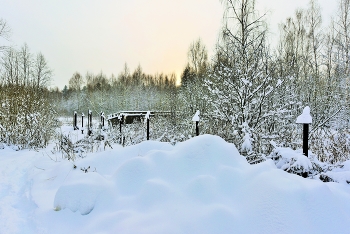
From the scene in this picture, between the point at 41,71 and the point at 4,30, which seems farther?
the point at 41,71

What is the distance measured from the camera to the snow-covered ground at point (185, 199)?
2066 millimetres

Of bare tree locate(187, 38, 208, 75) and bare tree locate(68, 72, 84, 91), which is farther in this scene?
bare tree locate(68, 72, 84, 91)

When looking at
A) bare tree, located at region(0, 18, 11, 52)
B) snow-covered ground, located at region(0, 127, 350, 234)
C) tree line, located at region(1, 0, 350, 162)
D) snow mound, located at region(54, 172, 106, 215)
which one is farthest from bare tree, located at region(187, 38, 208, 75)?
snow mound, located at region(54, 172, 106, 215)

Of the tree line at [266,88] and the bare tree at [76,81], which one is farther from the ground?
the bare tree at [76,81]

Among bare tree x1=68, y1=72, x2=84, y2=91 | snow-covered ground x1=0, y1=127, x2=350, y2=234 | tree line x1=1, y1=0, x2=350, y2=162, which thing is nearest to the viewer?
snow-covered ground x1=0, y1=127, x2=350, y2=234

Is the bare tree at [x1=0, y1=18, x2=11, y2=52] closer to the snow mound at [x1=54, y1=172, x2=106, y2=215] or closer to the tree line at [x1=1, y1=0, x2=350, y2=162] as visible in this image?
the tree line at [x1=1, y1=0, x2=350, y2=162]

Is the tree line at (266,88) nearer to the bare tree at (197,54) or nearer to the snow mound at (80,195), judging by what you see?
the snow mound at (80,195)

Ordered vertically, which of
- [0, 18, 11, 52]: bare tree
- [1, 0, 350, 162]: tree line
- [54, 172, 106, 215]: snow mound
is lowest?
[54, 172, 106, 215]: snow mound

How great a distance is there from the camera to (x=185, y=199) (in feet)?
8.36

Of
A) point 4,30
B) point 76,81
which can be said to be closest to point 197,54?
point 4,30

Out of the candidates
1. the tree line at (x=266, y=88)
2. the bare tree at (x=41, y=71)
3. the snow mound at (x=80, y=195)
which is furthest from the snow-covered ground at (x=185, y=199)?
the bare tree at (x=41, y=71)

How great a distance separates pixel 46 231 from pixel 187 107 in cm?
975

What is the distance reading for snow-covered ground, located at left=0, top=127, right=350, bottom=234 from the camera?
2.07m

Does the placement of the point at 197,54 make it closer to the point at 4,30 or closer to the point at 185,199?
the point at 4,30
